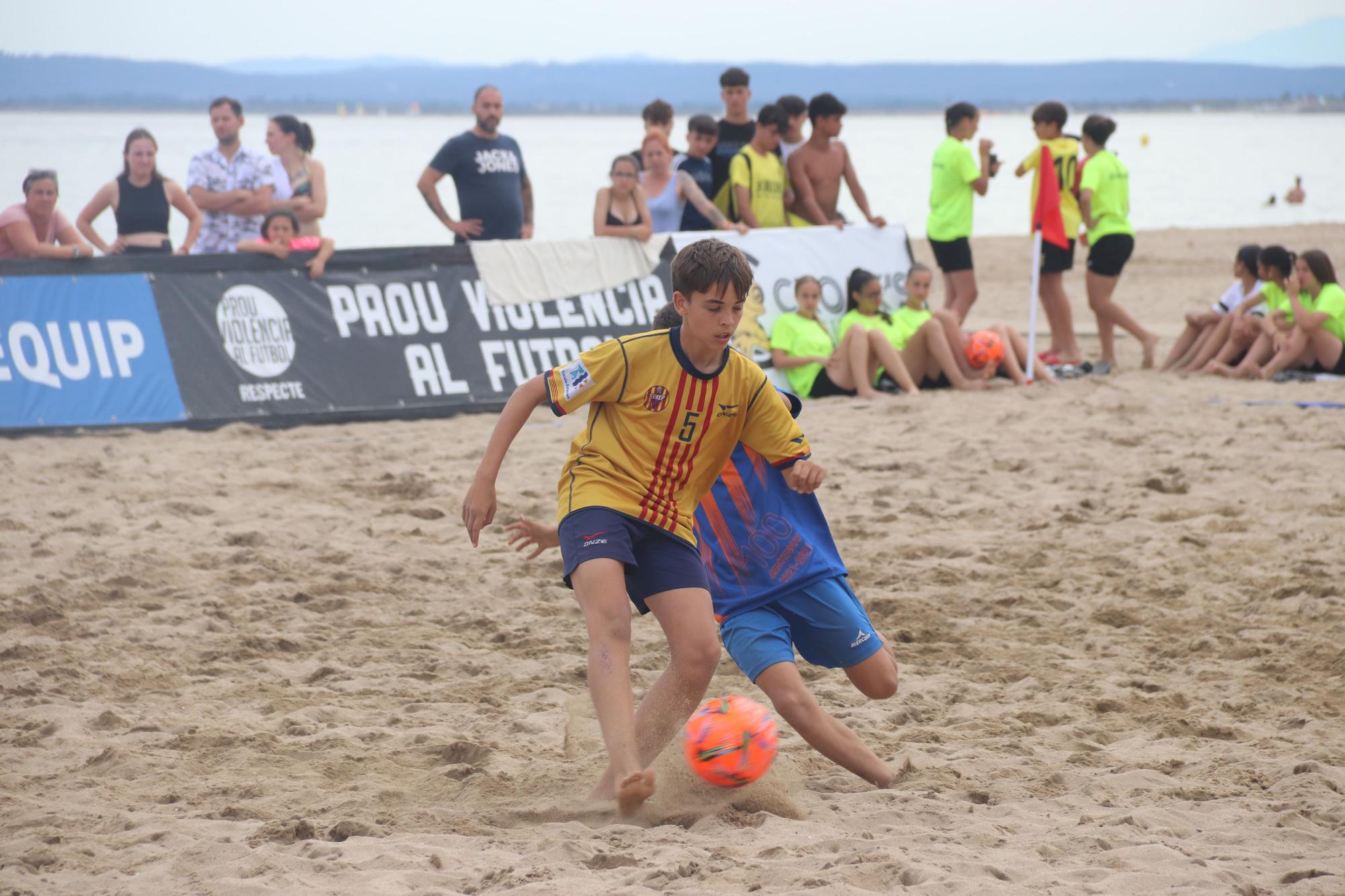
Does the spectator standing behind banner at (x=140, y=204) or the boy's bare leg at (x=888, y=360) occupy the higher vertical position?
the spectator standing behind banner at (x=140, y=204)

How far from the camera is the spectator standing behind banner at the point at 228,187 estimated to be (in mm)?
9312

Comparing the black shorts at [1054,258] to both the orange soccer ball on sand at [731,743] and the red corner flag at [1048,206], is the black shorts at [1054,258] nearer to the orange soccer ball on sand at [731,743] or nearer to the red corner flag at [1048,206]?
the red corner flag at [1048,206]

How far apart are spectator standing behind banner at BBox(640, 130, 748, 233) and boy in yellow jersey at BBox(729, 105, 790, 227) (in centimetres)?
20

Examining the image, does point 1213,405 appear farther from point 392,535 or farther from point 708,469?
point 708,469

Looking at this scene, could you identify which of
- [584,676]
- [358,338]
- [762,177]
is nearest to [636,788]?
[584,676]

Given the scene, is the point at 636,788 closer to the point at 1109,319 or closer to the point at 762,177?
the point at 762,177

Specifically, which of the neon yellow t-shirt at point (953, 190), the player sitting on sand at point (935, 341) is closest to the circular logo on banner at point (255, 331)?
the player sitting on sand at point (935, 341)

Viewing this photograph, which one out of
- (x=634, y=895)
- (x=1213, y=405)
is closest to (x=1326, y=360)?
(x=1213, y=405)

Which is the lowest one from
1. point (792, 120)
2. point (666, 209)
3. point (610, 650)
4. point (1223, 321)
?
point (610, 650)

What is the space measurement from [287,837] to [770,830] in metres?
1.26

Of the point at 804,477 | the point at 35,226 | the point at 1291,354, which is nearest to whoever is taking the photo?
the point at 804,477

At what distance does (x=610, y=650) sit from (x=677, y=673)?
241 mm

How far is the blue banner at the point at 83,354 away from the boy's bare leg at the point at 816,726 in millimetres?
6010

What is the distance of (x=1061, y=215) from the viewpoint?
1063 centimetres
